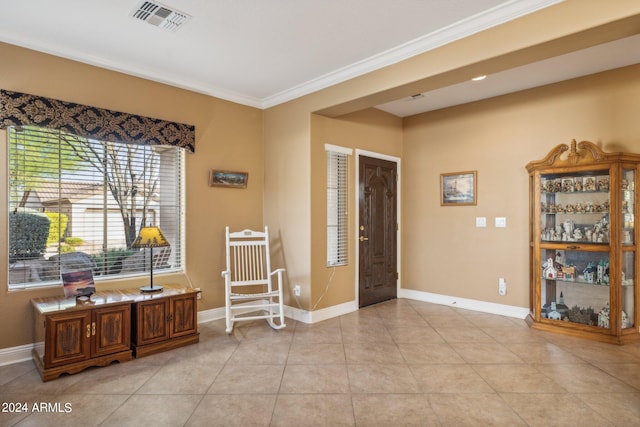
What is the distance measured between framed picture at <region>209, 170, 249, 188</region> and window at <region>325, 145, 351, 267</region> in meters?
1.06

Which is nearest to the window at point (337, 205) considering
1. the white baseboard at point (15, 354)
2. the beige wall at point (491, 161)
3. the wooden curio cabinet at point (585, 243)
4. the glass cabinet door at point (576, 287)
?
the beige wall at point (491, 161)

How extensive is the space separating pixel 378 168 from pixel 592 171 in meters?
2.40

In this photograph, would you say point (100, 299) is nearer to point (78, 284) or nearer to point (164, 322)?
point (78, 284)

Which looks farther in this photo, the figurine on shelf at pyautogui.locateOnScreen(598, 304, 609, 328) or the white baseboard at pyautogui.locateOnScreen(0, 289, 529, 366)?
the white baseboard at pyautogui.locateOnScreen(0, 289, 529, 366)

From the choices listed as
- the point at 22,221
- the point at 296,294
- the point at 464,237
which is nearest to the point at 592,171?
the point at 464,237

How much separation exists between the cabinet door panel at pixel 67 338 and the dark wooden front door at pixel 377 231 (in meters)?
3.05

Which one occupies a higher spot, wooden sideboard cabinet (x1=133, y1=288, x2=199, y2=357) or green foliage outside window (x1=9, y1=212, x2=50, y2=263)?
green foliage outside window (x1=9, y1=212, x2=50, y2=263)

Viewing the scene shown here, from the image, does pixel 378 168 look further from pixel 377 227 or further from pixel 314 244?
pixel 314 244

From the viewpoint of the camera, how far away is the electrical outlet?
4.43m

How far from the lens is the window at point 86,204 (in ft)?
10.1

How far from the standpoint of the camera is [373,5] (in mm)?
2602

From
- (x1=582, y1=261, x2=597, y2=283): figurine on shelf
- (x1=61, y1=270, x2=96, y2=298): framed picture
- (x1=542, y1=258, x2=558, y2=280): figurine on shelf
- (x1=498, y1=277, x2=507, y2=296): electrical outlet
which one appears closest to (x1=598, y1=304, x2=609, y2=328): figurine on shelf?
(x1=582, y1=261, x2=597, y2=283): figurine on shelf

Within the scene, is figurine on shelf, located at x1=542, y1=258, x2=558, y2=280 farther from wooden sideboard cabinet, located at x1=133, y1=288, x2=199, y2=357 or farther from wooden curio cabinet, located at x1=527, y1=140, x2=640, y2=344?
wooden sideboard cabinet, located at x1=133, y1=288, x2=199, y2=357

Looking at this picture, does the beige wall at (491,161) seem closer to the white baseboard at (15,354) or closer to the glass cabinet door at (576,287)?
the glass cabinet door at (576,287)
